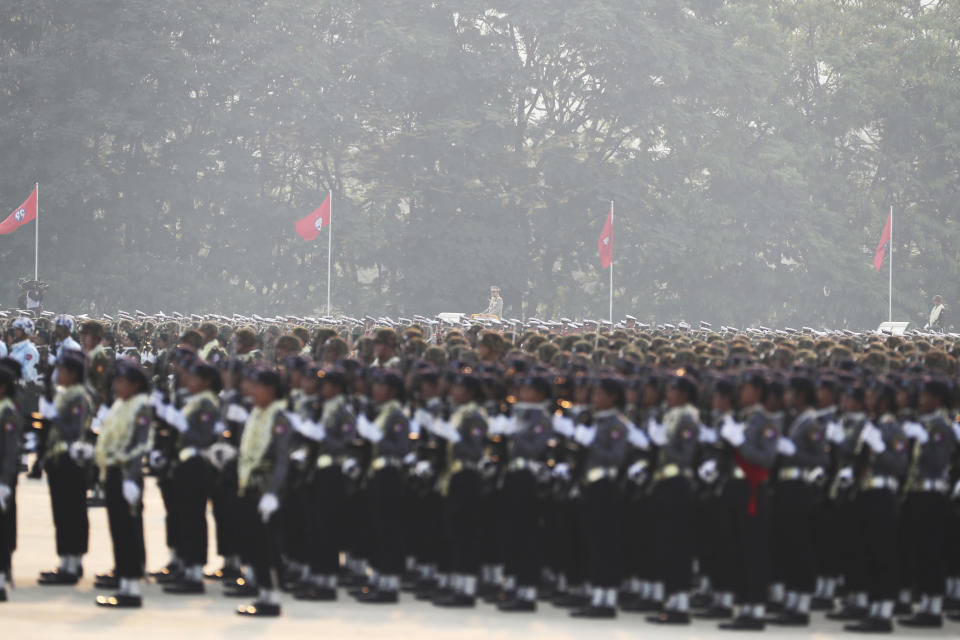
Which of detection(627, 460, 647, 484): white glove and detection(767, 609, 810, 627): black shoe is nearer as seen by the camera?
detection(767, 609, 810, 627): black shoe

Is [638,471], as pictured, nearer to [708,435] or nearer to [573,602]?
[708,435]

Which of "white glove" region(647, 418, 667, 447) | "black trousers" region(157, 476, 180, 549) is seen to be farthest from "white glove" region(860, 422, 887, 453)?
"black trousers" region(157, 476, 180, 549)

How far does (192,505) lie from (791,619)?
4840 millimetres

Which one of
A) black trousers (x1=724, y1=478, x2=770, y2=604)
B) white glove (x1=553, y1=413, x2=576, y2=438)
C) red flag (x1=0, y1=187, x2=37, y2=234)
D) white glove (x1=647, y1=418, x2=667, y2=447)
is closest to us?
black trousers (x1=724, y1=478, x2=770, y2=604)

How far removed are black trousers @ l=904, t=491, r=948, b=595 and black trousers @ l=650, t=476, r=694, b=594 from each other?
176 centimetres

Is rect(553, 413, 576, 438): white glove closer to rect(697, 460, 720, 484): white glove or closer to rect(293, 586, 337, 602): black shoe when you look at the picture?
rect(697, 460, 720, 484): white glove

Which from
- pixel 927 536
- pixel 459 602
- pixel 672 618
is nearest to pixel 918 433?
pixel 927 536

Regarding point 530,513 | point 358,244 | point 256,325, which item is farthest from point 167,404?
point 358,244

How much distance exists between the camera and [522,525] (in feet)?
40.8

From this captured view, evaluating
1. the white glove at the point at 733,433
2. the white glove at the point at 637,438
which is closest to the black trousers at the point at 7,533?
the white glove at the point at 637,438

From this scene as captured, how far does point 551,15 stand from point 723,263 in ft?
38.5

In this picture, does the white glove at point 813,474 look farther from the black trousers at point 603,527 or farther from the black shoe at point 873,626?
the black trousers at point 603,527

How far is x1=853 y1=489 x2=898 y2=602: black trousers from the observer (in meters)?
12.0

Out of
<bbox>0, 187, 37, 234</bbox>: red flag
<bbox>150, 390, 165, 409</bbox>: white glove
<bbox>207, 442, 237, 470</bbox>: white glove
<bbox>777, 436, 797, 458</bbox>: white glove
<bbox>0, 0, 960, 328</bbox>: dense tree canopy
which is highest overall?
<bbox>0, 0, 960, 328</bbox>: dense tree canopy
